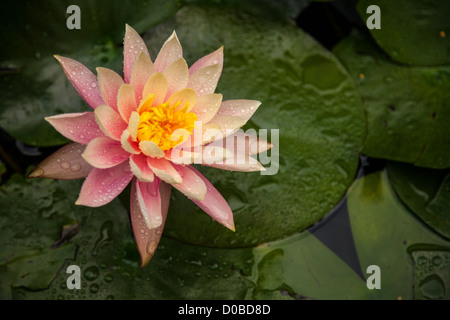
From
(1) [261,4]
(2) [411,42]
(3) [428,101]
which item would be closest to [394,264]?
(3) [428,101]

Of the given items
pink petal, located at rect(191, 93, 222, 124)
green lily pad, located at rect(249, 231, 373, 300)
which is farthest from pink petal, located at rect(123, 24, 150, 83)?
green lily pad, located at rect(249, 231, 373, 300)

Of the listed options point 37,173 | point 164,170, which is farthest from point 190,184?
point 37,173

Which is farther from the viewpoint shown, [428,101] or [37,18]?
[428,101]

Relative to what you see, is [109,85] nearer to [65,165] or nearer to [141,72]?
[141,72]

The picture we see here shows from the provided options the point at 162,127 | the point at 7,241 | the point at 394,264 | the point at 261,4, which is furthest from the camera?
the point at 261,4

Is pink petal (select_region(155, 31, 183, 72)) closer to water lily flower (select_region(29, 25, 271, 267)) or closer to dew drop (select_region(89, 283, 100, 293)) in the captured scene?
water lily flower (select_region(29, 25, 271, 267))

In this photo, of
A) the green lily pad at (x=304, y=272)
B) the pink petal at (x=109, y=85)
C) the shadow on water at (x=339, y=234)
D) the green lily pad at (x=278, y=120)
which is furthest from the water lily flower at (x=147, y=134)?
the shadow on water at (x=339, y=234)

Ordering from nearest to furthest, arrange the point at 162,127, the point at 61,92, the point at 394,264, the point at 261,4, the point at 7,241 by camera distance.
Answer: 1. the point at 162,127
2. the point at 7,241
3. the point at 61,92
4. the point at 394,264
5. the point at 261,4
